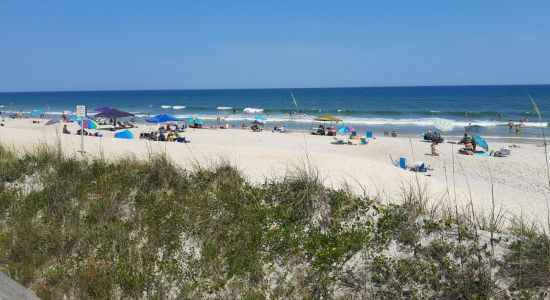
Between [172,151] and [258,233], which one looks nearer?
[258,233]

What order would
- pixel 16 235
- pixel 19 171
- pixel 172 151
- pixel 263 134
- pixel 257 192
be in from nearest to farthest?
pixel 16 235 → pixel 257 192 → pixel 19 171 → pixel 172 151 → pixel 263 134

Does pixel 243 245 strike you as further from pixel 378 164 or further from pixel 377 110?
pixel 377 110

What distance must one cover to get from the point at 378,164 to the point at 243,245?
25.4 ft

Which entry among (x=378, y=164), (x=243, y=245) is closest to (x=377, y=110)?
(x=378, y=164)

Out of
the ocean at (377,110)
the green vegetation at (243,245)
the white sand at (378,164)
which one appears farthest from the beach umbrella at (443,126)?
the green vegetation at (243,245)

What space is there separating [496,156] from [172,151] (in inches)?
523

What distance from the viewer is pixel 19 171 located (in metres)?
6.31

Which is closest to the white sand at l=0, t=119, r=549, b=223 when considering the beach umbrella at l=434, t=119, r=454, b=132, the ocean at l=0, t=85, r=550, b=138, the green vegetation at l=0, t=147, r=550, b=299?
the green vegetation at l=0, t=147, r=550, b=299

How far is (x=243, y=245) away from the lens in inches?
169

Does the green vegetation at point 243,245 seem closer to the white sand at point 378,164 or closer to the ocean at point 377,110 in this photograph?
the white sand at point 378,164

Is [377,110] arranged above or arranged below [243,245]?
above

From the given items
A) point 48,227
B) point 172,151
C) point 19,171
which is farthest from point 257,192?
point 172,151

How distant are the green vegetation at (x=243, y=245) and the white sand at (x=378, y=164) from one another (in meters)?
0.57

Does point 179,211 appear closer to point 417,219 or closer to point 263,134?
point 417,219
